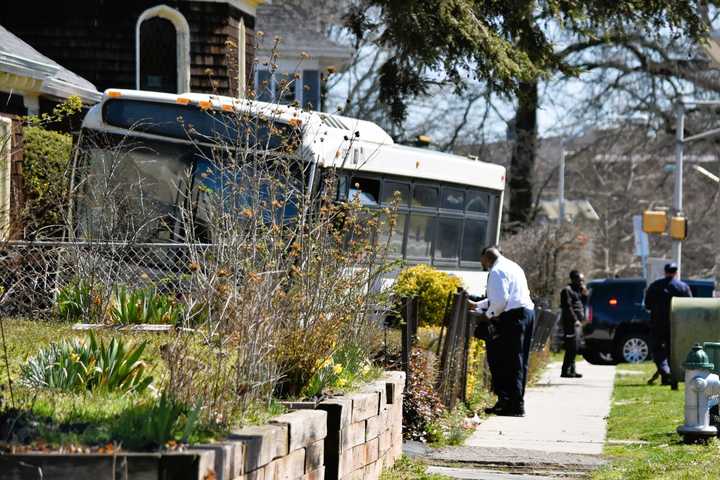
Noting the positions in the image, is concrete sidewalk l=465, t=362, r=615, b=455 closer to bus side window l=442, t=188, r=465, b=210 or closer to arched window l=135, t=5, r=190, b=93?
bus side window l=442, t=188, r=465, b=210

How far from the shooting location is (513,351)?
14.0m

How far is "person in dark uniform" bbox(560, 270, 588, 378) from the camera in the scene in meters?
21.8

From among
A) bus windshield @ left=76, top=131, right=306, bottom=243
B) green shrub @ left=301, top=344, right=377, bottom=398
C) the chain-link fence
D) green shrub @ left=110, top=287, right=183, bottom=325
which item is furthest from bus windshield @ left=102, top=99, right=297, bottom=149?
green shrub @ left=301, top=344, right=377, bottom=398

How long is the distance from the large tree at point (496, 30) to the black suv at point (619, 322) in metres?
9.03

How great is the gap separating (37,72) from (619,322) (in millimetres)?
15534

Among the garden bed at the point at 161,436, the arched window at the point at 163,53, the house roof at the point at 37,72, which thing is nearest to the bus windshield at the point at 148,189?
the garden bed at the point at 161,436

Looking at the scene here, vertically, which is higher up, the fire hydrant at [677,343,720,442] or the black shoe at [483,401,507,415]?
the fire hydrant at [677,343,720,442]

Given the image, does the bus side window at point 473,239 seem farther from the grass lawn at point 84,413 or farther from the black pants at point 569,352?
the grass lawn at point 84,413

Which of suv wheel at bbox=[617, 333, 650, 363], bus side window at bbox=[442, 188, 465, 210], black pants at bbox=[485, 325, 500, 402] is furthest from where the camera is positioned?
suv wheel at bbox=[617, 333, 650, 363]

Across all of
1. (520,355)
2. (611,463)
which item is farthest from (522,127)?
(611,463)

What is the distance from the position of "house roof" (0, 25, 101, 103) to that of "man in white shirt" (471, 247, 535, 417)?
22.7ft

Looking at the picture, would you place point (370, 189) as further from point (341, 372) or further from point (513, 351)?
point (341, 372)

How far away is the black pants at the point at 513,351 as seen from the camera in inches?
551

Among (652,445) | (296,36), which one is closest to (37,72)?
(652,445)
